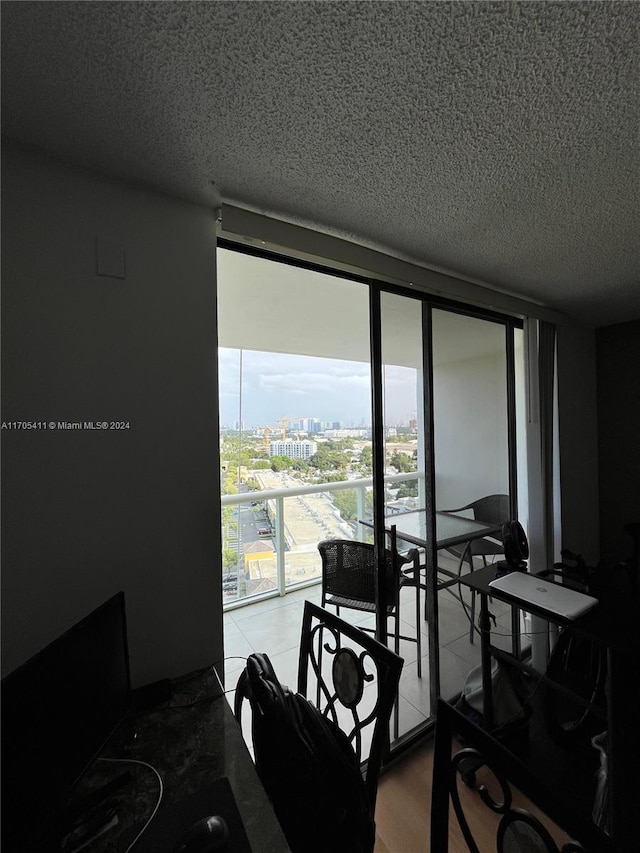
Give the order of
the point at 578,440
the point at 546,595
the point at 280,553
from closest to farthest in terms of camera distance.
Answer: the point at 546,595
the point at 578,440
the point at 280,553

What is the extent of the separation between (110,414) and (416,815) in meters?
2.09

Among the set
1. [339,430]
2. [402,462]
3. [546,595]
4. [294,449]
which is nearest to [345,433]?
[339,430]

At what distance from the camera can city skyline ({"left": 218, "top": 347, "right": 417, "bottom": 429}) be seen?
9.87 ft

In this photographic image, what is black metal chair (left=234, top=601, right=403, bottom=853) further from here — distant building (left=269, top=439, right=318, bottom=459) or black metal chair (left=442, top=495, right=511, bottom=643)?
distant building (left=269, top=439, right=318, bottom=459)

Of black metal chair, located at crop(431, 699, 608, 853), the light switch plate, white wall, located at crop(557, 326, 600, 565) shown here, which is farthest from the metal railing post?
black metal chair, located at crop(431, 699, 608, 853)

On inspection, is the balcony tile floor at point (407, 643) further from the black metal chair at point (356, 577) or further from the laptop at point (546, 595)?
the laptop at point (546, 595)

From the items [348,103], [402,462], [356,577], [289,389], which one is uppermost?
[348,103]

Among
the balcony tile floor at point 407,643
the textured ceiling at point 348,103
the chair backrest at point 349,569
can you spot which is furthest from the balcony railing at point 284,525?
the textured ceiling at point 348,103

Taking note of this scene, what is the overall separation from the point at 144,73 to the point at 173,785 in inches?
65.8

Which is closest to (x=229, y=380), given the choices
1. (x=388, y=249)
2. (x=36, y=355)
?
(x=388, y=249)

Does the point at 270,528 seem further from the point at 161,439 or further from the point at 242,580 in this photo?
the point at 161,439

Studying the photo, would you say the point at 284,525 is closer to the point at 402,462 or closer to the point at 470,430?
the point at 402,462

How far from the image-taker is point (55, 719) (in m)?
0.73

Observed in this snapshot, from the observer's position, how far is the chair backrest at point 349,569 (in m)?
2.33
